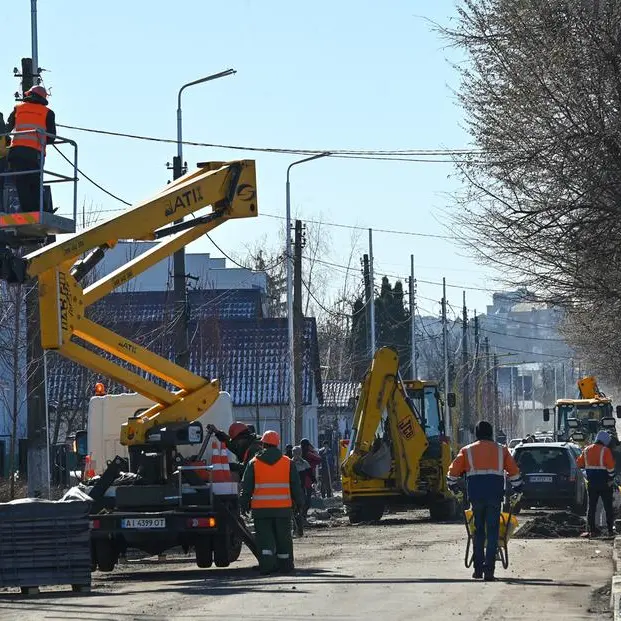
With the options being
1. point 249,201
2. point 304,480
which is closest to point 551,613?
point 249,201

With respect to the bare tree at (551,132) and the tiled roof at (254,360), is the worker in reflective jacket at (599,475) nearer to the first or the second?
the bare tree at (551,132)

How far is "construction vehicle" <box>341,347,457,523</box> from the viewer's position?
30.9 metres

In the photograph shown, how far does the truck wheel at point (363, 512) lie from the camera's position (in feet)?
104

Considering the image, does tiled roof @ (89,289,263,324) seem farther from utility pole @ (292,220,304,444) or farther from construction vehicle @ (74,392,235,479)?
construction vehicle @ (74,392,235,479)

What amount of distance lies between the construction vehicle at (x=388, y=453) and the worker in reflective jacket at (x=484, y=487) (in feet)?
42.3

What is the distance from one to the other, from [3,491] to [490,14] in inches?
643

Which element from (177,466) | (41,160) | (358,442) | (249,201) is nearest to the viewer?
(41,160)

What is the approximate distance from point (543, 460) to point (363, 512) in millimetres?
4450

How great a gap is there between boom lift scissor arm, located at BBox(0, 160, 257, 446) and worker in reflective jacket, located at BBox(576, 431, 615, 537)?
7695 mm

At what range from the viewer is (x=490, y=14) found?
21.7 metres

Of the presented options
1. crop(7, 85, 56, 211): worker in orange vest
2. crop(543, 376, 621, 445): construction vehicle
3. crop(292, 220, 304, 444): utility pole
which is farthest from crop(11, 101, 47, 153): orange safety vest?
crop(543, 376, 621, 445): construction vehicle

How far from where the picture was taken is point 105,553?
65.9 ft

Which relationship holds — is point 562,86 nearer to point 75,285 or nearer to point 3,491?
point 75,285

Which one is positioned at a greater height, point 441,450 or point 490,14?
Answer: point 490,14
